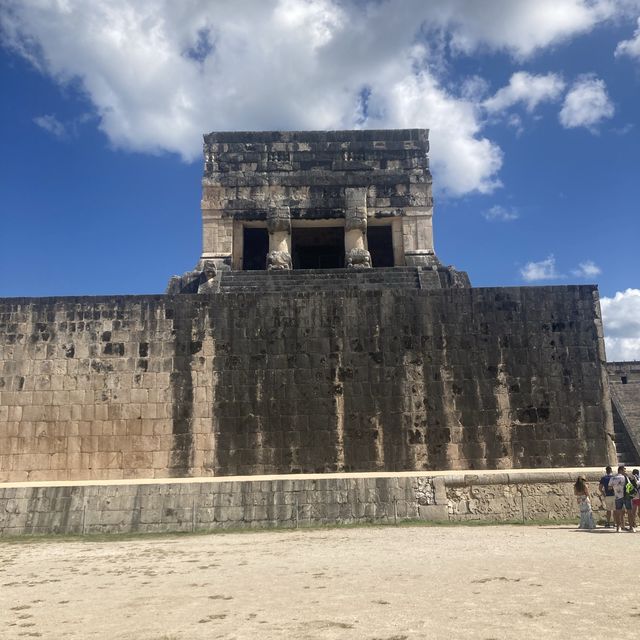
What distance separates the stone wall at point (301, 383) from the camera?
11.4 metres

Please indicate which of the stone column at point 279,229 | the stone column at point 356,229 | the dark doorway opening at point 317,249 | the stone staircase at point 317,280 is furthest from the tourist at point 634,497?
the dark doorway opening at point 317,249

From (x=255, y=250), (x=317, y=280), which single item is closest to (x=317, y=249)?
(x=255, y=250)

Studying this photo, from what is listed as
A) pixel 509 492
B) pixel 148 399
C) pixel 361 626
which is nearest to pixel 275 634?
pixel 361 626

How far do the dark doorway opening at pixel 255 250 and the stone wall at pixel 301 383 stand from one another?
22.9ft

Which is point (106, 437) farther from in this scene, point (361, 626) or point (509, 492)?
point (361, 626)

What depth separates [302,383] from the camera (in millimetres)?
11672

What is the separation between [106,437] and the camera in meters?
11.5

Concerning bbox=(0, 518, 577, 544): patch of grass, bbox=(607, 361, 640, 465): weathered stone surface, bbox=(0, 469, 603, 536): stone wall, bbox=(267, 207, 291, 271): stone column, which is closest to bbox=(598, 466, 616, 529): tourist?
bbox=(0, 469, 603, 536): stone wall

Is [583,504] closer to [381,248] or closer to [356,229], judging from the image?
[356,229]

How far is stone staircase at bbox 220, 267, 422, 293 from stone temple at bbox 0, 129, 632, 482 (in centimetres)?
196

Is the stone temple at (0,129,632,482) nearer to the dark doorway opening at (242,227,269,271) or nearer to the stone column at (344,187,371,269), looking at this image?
the stone column at (344,187,371,269)

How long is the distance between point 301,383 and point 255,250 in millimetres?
8491

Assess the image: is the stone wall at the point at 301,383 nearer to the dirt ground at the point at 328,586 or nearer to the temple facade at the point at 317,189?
the dirt ground at the point at 328,586

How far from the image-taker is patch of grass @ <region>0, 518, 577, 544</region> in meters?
8.56
